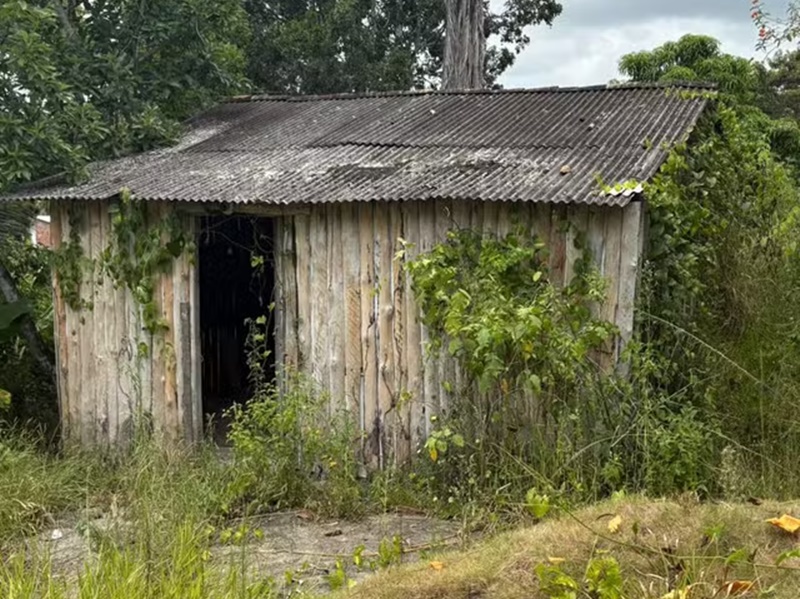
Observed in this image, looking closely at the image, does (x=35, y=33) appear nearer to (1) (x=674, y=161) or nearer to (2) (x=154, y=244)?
(2) (x=154, y=244)

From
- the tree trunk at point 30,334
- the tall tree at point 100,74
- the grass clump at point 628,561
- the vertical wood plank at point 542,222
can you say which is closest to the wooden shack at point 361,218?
the vertical wood plank at point 542,222

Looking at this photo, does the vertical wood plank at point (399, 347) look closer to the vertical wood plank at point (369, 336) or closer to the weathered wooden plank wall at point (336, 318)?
the weathered wooden plank wall at point (336, 318)

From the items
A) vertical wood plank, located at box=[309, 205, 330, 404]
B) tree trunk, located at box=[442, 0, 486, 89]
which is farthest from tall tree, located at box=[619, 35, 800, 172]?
vertical wood plank, located at box=[309, 205, 330, 404]

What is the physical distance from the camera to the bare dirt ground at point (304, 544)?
466 centimetres

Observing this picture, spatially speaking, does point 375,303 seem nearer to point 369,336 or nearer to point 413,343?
point 369,336

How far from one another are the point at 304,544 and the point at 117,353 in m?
2.88

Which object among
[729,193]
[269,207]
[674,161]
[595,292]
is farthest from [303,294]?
[729,193]

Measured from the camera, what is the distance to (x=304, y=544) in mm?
5312

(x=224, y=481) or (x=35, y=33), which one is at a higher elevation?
(x=35, y=33)

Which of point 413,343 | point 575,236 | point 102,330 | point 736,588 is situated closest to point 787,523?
point 736,588

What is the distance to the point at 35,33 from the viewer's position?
7.18 metres

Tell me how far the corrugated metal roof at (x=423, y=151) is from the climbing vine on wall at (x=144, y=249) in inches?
9.9

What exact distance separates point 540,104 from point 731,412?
11.3 ft

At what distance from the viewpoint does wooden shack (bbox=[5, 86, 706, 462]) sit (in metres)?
5.70
